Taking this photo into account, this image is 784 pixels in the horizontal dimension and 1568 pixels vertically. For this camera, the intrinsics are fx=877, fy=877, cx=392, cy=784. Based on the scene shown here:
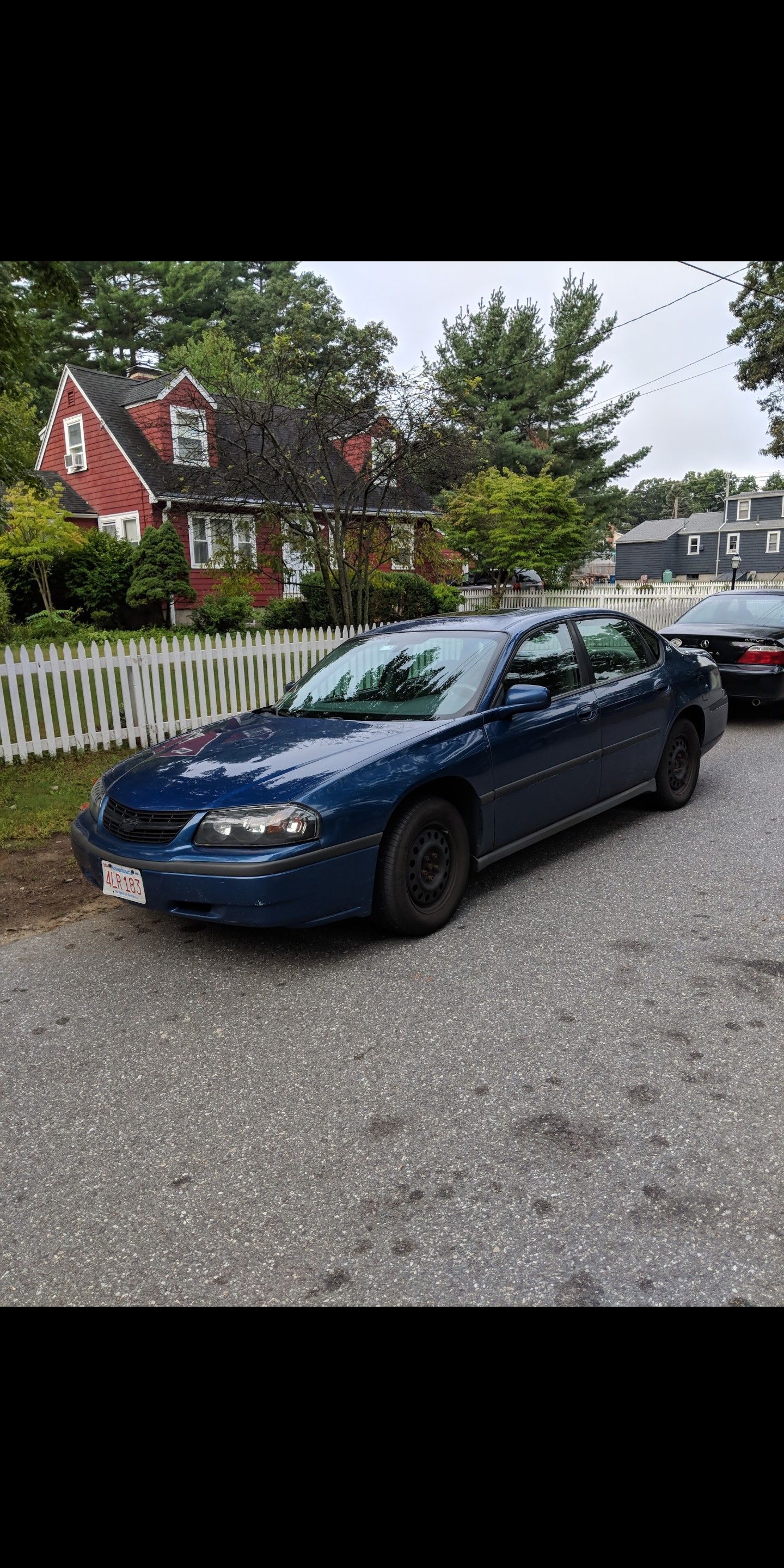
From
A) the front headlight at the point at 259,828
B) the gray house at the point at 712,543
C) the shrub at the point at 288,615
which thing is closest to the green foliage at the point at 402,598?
the shrub at the point at 288,615

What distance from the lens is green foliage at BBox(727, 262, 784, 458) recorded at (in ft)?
78.0

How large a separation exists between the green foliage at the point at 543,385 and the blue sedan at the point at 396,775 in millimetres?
26359

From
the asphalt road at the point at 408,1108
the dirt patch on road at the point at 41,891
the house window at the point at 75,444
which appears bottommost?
the dirt patch on road at the point at 41,891

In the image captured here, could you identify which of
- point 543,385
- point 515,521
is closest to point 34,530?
point 515,521

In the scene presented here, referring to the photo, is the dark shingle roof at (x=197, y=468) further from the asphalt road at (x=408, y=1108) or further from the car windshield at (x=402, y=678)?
the asphalt road at (x=408, y=1108)

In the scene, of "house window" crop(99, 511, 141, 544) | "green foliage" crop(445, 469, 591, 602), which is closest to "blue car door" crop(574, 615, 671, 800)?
"green foliage" crop(445, 469, 591, 602)

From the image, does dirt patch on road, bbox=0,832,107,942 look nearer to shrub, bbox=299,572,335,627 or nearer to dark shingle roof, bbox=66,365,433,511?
dark shingle roof, bbox=66,365,433,511

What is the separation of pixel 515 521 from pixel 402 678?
14998 millimetres

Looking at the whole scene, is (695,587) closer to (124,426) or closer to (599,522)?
(599,522)

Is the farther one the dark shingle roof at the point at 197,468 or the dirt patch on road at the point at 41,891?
the dark shingle roof at the point at 197,468

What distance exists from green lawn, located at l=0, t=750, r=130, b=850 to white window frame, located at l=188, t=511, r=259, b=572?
282 inches

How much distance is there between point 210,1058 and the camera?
10.0ft

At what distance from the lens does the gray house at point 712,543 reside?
50.6 m
